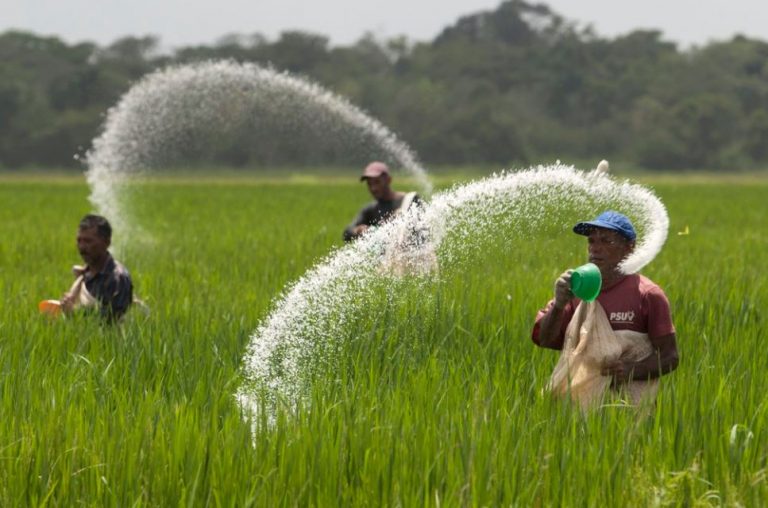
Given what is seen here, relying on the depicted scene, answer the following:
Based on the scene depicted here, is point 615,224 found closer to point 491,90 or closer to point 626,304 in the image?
point 626,304

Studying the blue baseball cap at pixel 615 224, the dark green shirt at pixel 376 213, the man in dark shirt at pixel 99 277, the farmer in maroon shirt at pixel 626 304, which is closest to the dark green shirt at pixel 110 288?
the man in dark shirt at pixel 99 277

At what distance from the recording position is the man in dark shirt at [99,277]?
592 cm

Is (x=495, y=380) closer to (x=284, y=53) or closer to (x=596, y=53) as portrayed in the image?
(x=284, y=53)

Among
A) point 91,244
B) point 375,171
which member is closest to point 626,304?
point 91,244

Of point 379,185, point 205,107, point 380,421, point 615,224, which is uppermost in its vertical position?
point 205,107

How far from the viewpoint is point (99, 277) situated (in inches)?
238

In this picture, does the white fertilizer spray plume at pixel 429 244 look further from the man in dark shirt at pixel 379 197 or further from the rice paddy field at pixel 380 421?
the man in dark shirt at pixel 379 197

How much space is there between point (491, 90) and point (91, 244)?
84897 millimetres

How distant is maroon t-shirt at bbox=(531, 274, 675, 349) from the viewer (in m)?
4.04

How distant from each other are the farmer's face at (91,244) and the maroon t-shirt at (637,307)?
8.89 feet

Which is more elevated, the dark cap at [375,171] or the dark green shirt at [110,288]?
the dark cap at [375,171]

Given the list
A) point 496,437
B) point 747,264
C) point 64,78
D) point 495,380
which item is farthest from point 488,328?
point 64,78

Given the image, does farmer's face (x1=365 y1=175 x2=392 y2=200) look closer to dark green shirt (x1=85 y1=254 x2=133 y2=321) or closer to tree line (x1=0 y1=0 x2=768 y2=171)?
dark green shirt (x1=85 y1=254 x2=133 y2=321)

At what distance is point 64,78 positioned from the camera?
251 feet
